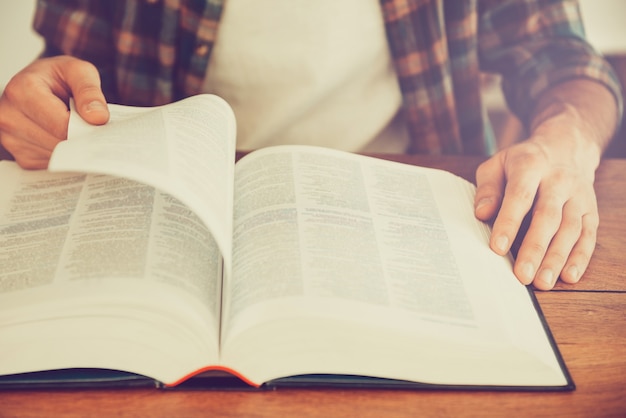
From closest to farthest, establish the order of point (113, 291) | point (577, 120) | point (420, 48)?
point (113, 291)
point (577, 120)
point (420, 48)

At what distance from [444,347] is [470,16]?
66cm

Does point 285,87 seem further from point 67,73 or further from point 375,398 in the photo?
point 375,398

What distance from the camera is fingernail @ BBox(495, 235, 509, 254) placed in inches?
22.1

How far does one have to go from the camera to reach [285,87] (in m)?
0.90

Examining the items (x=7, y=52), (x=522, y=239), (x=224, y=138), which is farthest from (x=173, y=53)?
(x=7, y=52)

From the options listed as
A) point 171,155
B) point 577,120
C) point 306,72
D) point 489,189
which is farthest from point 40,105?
point 577,120

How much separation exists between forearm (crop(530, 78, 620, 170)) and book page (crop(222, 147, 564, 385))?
199 mm

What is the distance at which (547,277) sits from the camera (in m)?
0.55

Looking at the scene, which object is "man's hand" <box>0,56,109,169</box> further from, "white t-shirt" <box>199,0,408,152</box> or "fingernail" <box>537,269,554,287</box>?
"fingernail" <box>537,269,554,287</box>

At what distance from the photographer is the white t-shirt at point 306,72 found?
859 mm

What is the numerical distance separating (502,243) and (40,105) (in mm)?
517

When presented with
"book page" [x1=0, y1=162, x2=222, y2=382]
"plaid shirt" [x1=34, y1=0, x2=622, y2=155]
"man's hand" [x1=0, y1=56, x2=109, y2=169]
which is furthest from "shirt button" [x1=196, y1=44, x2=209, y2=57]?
"book page" [x1=0, y1=162, x2=222, y2=382]

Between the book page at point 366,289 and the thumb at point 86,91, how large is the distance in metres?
0.16

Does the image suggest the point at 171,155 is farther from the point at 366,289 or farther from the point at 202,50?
the point at 202,50
